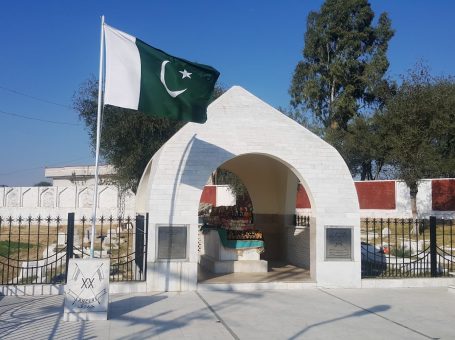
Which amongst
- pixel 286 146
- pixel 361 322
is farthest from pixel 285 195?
pixel 361 322

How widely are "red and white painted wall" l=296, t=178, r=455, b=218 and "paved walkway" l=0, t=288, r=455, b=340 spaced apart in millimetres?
19099

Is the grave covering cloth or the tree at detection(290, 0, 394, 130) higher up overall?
the tree at detection(290, 0, 394, 130)

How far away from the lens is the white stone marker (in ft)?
28.6

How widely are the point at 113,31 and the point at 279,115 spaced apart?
4733mm

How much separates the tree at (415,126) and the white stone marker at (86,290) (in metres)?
21.1

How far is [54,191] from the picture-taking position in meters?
46.7

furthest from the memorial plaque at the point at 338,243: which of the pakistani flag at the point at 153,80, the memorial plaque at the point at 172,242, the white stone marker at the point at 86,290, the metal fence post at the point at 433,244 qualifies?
the white stone marker at the point at 86,290

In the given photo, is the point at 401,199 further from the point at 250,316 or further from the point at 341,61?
the point at 250,316

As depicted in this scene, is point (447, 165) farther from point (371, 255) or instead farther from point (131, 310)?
point (131, 310)

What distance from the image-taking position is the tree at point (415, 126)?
26.5 metres

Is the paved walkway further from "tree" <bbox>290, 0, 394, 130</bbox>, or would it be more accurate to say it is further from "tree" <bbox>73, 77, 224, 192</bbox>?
"tree" <bbox>290, 0, 394, 130</bbox>

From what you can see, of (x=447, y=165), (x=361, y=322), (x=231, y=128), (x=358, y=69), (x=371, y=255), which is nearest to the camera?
(x=361, y=322)

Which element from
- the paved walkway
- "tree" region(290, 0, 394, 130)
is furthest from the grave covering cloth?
"tree" region(290, 0, 394, 130)

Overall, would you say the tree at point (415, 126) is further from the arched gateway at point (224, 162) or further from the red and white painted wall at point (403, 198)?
the arched gateway at point (224, 162)
